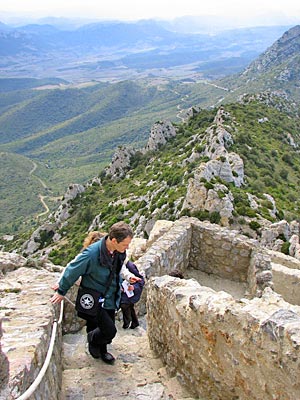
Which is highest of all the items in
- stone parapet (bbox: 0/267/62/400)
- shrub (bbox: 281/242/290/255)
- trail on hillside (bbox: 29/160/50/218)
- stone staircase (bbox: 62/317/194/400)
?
stone parapet (bbox: 0/267/62/400)

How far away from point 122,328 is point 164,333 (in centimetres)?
216

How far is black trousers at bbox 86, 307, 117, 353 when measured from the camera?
6191mm

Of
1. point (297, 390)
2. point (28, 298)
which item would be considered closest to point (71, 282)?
point (28, 298)

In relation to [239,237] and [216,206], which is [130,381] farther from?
[216,206]

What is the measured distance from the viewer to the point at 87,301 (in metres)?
5.97

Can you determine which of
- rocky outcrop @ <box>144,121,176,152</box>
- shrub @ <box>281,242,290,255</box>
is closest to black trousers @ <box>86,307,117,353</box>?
shrub @ <box>281,242,290,255</box>

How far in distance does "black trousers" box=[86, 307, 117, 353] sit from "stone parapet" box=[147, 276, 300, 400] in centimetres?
94

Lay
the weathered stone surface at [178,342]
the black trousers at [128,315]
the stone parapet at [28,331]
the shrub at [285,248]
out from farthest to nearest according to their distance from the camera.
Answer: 1. the shrub at [285,248]
2. the black trousers at [128,315]
3. the weathered stone surface at [178,342]
4. the stone parapet at [28,331]

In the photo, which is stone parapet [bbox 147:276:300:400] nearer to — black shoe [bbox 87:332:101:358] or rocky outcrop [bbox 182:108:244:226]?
black shoe [bbox 87:332:101:358]

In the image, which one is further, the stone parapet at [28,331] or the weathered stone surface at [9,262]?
the weathered stone surface at [9,262]

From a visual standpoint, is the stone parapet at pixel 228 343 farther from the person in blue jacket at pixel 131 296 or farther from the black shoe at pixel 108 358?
the person in blue jacket at pixel 131 296

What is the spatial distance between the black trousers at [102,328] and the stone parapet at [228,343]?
0.94 meters

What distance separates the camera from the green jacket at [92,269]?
18.8ft

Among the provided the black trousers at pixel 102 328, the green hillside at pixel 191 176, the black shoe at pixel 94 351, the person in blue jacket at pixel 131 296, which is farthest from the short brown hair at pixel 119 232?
the green hillside at pixel 191 176
